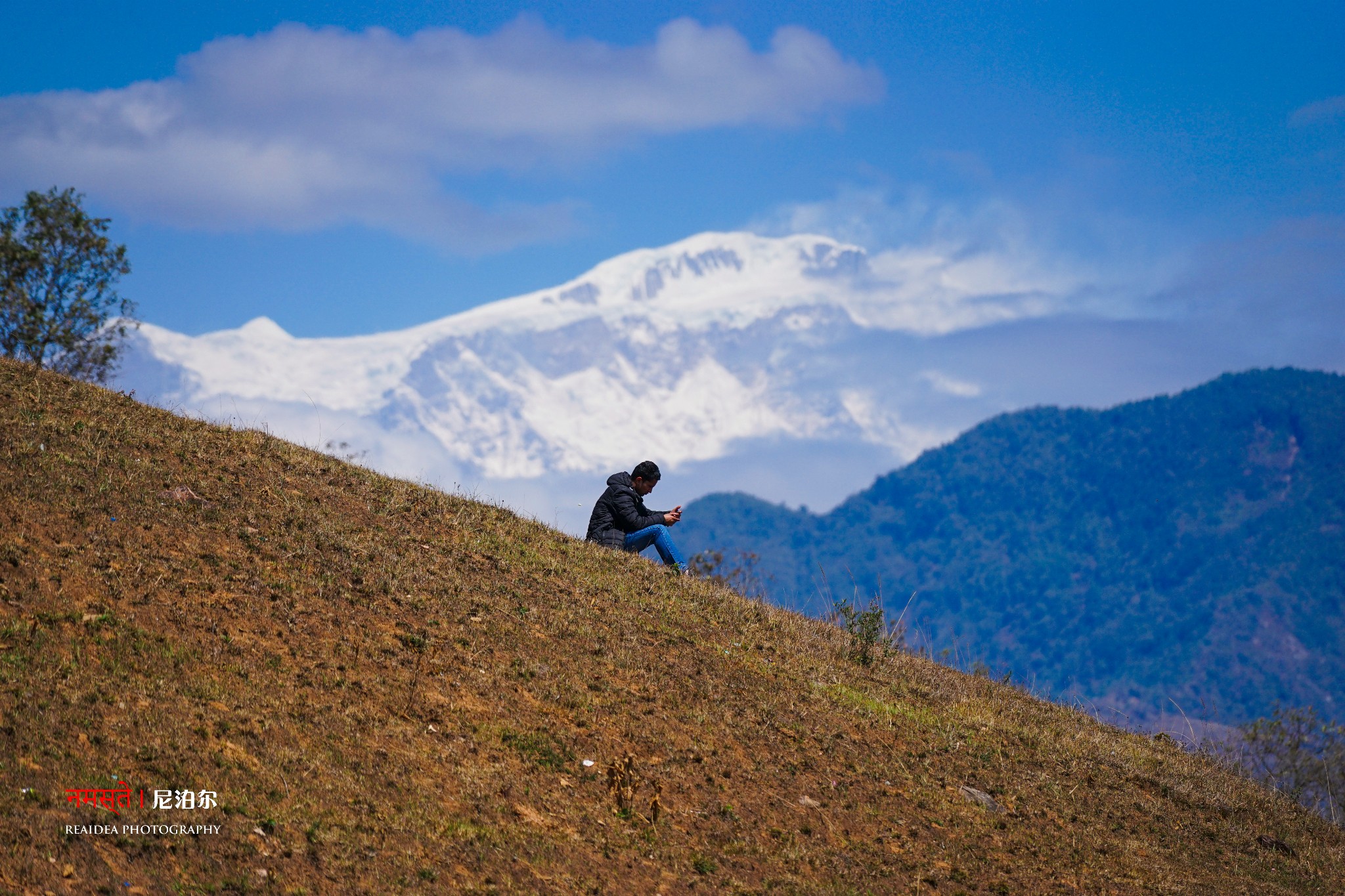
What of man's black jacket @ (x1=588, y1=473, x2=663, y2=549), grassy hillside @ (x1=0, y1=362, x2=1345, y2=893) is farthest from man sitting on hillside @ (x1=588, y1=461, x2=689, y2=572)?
grassy hillside @ (x1=0, y1=362, x2=1345, y2=893)

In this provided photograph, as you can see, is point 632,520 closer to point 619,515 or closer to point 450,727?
point 619,515

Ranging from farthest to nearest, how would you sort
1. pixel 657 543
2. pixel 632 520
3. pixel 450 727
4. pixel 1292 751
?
pixel 1292 751, pixel 657 543, pixel 632 520, pixel 450 727

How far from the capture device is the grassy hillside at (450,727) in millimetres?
7961

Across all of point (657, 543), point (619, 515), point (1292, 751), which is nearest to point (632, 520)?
point (619, 515)

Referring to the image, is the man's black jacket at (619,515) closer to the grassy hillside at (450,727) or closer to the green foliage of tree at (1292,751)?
the grassy hillside at (450,727)

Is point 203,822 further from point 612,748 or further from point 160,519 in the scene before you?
point 160,519

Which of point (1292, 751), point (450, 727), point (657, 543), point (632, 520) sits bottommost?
point (450, 727)

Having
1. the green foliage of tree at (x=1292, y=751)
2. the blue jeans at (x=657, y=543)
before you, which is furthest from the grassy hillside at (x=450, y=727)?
the green foliage of tree at (x=1292, y=751)

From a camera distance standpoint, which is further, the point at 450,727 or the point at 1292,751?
the point at 1292,751

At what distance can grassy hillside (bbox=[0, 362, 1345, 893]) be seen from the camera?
7.96 meters

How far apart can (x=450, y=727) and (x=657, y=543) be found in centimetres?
713

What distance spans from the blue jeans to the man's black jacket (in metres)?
0.08

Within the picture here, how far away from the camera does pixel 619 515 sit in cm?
1652

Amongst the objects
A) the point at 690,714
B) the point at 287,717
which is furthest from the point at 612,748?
the point at 287,717
